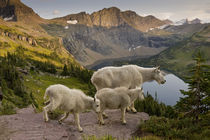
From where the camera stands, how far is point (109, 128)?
1233 centimetres

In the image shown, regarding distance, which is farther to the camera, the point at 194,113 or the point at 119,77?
the point at 119,77

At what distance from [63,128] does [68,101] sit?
172 cm

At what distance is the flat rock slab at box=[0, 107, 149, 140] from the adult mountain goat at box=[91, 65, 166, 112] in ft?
8.35

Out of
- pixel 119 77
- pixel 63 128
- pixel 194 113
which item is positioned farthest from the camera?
pixel 119 77

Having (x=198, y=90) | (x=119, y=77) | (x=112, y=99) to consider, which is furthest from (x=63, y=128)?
(x=198, y=90)

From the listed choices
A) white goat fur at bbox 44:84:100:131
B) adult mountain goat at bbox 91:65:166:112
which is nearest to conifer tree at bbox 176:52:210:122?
adult mountain goat at bbox 91:65:166:112

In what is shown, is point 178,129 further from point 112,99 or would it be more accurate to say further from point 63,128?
point 63,128

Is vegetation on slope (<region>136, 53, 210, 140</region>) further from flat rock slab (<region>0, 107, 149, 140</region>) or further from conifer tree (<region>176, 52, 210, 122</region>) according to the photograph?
flat rock slab (<region>0, 107, 149, 140</region>)

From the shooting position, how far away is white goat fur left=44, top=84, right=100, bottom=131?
1196 cm

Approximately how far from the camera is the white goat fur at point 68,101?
11961 mm

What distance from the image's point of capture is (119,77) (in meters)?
14.6

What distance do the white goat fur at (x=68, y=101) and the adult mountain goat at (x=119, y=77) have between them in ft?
5.89

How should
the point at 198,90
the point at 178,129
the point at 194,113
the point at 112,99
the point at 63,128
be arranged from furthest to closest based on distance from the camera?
the point at 194,113 → the point at 198,90 → the point at 112,99 → the point at 178,129 → the point at 63,128

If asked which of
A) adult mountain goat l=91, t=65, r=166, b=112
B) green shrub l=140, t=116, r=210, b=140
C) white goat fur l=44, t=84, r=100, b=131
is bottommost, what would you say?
green shrub l=140, t=116, r=210, b=140
